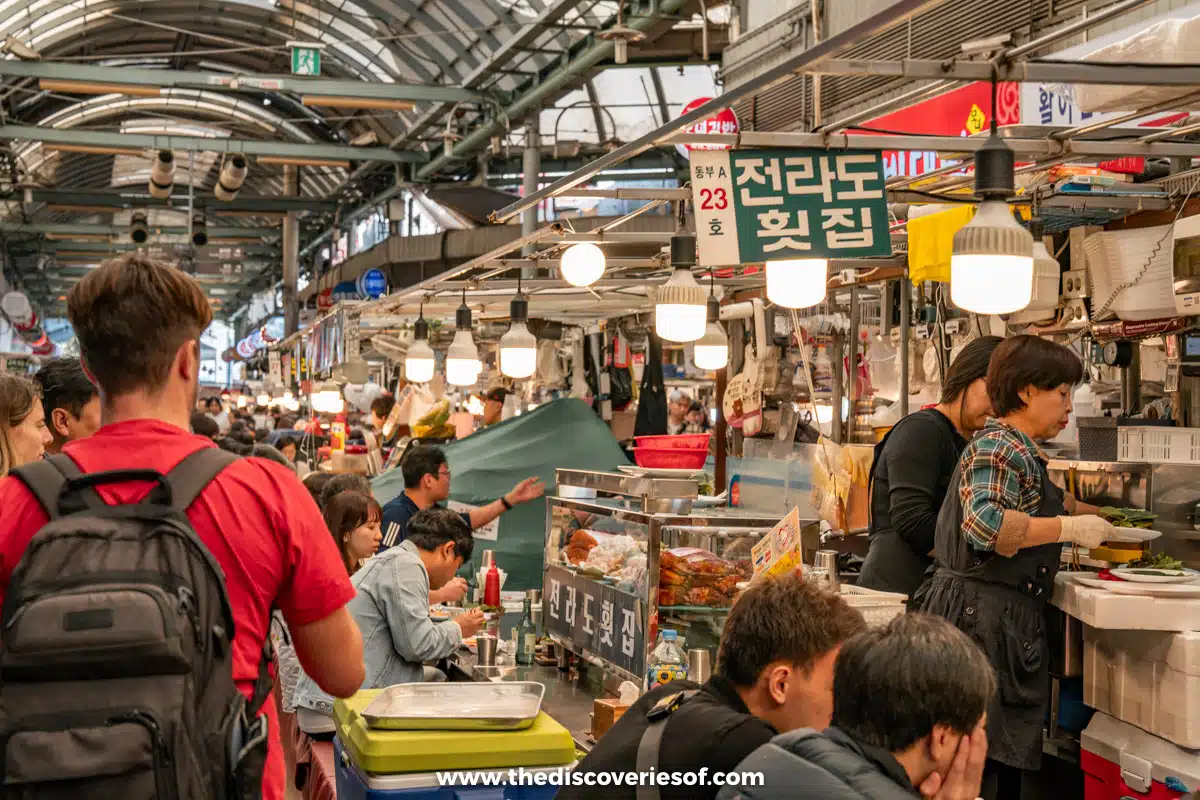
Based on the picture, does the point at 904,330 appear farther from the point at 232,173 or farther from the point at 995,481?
the point at 232,173

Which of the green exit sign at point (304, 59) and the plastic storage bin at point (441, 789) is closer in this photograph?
the plastic storage bin at point (441, 789)

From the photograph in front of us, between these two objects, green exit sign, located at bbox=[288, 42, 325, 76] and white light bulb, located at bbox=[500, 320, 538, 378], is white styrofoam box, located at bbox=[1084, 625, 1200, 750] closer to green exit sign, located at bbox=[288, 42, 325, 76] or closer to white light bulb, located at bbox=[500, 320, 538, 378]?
white light bulb, located at bbox=[500, 320, 538, 378]

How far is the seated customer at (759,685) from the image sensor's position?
2680 mm

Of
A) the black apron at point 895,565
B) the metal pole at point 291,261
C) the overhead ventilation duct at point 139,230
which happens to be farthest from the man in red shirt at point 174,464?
the metal pole at point 291,261

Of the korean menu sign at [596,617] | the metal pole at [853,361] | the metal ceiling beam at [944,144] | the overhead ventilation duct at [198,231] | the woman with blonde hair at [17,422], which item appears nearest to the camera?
the woman with blonde hair at [17,422]

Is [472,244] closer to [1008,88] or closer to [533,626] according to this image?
[1008,88]

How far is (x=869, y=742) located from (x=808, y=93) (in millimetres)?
9562

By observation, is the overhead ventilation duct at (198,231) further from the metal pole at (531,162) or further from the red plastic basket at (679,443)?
the red plastic basket at (679,443)

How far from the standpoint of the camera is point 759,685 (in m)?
2.76

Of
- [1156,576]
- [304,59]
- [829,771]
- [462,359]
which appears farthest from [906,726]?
[304,59]

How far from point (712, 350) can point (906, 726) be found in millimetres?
5876

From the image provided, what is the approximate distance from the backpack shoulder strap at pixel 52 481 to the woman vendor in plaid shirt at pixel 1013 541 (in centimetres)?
273

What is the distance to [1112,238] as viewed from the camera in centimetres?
571

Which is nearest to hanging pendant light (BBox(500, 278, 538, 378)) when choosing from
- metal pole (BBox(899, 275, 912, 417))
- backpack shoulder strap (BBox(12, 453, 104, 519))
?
metal pole (BBox(899, 275, 912, 417))
